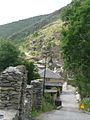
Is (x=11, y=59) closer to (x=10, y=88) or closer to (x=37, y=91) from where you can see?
(x=37, y=91)

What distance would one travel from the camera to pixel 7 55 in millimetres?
66500

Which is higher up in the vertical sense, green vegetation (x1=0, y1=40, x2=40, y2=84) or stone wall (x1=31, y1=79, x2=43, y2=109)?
green vegetation (x1=0, y1=40, x2=40, y2=84)

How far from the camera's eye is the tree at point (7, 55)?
2534 inches

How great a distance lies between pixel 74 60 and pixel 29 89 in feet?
54.3

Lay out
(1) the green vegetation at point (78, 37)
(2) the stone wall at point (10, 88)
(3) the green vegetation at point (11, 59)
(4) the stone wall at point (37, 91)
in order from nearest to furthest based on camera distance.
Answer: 1. (2) the stone wall at point (10, 88)
2. (4) the stone wall at point (37, 91)
3. (1) the green vegetation at point (78, 37)
4. (3) the green vegetation at point (11, 59)

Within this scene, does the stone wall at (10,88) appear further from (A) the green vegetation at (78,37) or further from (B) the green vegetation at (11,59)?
(B) the green vegetation at (11,59)

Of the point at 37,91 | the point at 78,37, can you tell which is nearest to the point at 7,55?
the point at 78,37

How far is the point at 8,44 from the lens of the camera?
238 ft

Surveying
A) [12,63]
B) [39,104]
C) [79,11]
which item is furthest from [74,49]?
[12,63]

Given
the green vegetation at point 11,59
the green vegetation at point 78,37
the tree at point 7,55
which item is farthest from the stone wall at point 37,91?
the tree at point 7,55

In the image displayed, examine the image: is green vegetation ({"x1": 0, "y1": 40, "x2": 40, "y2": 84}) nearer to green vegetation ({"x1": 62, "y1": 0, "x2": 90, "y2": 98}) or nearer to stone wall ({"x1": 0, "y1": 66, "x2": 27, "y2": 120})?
green vegetation ({"x1": 62, "y1": 0, "x2": 90, "y2": 98})

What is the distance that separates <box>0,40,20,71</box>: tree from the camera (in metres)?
64.4

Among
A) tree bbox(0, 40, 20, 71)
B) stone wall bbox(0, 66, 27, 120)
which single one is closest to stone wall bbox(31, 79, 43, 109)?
stone wall bbox(0, 66, 27, 120)

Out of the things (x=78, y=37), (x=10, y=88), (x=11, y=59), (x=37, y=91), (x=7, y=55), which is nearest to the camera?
(x=10, y=88)
